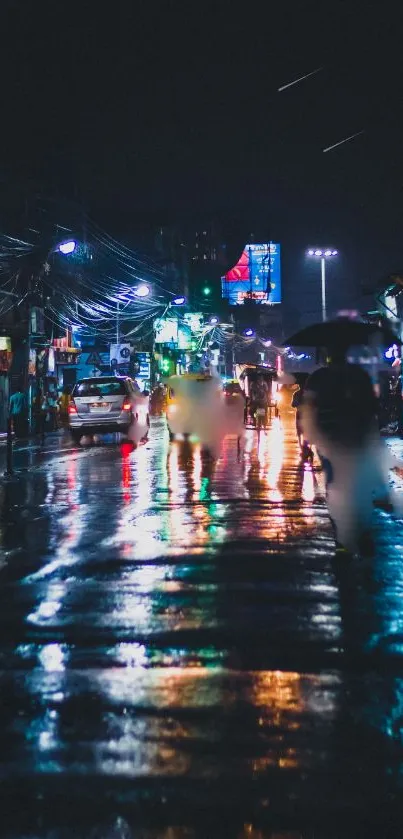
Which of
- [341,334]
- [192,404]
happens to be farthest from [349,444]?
[192,404]

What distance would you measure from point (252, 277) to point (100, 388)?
74.8m

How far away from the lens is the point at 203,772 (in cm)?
371

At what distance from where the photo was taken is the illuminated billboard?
326 feet

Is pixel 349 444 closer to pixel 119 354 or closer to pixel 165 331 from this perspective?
pixel 119 354

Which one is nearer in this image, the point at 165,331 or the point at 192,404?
the point at 192,404

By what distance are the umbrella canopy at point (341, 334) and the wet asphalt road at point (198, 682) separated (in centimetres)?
234

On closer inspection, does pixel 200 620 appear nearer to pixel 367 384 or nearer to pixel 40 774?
pixel 40 774

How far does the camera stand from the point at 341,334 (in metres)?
10.3

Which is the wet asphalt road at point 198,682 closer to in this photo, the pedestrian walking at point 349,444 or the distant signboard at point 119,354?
the pedestrian walking at point 349,444

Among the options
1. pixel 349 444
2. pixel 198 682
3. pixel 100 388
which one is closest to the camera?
pixel 198 682

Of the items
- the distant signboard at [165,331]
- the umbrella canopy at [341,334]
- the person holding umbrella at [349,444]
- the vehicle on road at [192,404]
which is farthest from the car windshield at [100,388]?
the distant signboard at [165,331]

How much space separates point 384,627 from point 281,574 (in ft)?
6.27

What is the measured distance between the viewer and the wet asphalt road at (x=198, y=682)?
3422mm

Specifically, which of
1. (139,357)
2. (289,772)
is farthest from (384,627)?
(139,357)
